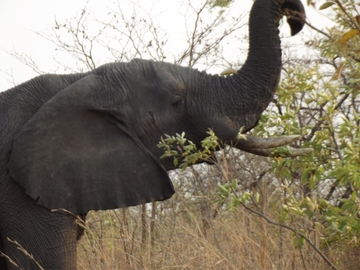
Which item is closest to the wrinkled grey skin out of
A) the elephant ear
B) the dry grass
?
the elephant ear

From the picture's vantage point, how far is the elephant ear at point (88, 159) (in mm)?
4797

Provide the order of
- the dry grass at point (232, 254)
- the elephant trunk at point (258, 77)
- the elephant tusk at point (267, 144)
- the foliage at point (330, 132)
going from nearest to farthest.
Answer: the foliage at point (330, 132)
the elephant tusk at point (267, 144)
the elephant trunk at point (258, 77)
the dry grass at point (232, 254)

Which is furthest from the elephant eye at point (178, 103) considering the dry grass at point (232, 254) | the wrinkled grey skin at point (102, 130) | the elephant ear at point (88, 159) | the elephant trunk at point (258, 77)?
the dry grass at point (232, 254)

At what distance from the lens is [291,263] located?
5.21 meters

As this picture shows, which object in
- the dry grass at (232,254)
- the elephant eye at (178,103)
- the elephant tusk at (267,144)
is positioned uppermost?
the elephant eye at (178,103)

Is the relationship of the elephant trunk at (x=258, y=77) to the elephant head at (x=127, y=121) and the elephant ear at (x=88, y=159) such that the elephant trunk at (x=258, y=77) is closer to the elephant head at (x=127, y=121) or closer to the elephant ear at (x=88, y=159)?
the elephant head at (x=127, y=121)

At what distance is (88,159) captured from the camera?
484 cm

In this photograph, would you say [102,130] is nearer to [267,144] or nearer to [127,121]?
[127,121]

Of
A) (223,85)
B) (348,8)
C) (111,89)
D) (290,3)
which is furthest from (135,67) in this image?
(348,8)

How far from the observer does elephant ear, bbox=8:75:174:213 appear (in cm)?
480

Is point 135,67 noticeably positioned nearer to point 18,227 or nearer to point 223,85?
point 223,85

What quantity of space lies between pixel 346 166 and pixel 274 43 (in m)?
1.38

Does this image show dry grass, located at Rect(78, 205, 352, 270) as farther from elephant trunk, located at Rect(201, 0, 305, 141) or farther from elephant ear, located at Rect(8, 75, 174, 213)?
elephant trunk, located at Rect(201, 0, 305, 141)

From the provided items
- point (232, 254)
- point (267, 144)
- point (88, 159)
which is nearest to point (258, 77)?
point (267, 144)
